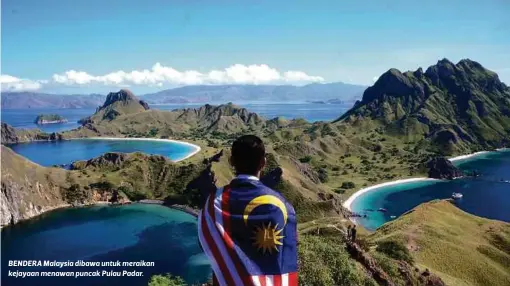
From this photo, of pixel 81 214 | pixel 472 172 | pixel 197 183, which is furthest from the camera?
pixel 472 172

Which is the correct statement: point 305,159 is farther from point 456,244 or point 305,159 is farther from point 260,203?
point 260,203

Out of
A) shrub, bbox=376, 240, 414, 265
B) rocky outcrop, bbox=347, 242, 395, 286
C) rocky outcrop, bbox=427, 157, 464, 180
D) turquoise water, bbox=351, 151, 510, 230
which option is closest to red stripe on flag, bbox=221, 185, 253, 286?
rocky outcrop, bbox=347, 242, 395, 286

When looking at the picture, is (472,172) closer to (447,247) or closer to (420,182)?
(420,182)

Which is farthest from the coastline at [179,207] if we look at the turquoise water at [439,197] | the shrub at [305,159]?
the shrub at [305,159]

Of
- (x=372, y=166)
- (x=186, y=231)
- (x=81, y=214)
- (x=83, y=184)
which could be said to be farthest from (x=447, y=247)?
(x=372, y=166)

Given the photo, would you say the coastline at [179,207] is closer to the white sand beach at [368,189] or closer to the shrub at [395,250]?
the white sand beach at [368,189]
